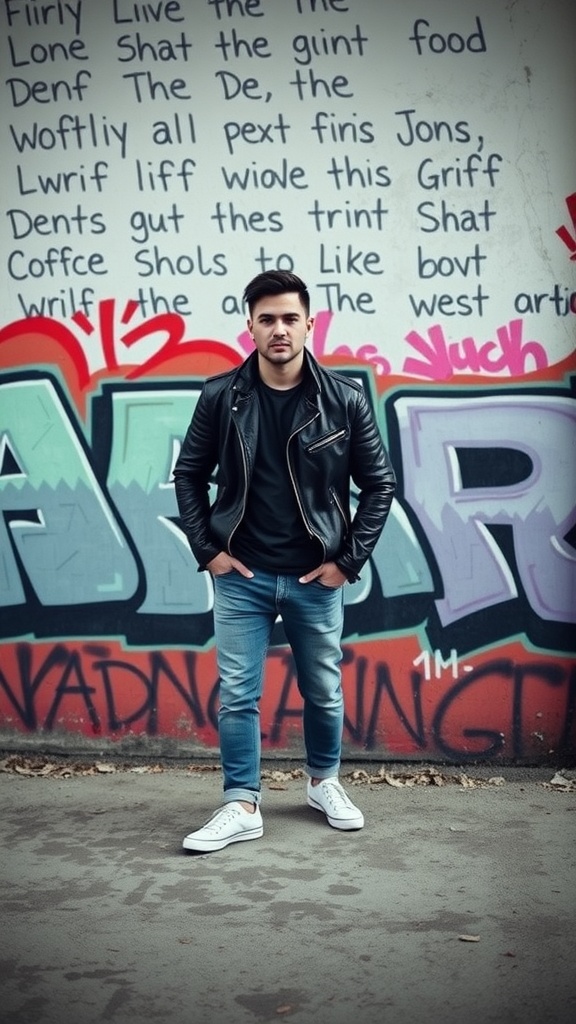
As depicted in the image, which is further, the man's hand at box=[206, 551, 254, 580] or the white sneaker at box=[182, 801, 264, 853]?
the man's hand at box=[206, 551, 254, 580]

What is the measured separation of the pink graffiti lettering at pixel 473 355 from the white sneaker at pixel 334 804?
Result: 2009mm

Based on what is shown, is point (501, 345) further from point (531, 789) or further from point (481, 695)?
point (531, 789)

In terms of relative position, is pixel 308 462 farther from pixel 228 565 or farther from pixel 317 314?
pixel 317 314

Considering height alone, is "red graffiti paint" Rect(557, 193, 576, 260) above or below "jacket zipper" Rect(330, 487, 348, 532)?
above

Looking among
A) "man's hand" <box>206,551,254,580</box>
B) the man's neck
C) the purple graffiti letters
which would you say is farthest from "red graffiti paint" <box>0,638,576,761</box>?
the man's neck

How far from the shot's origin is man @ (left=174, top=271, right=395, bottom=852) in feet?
14.9

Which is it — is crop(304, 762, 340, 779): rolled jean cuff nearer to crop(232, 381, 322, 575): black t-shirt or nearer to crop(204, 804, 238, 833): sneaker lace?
crop(204, 804, 238, 833): sneaker lace

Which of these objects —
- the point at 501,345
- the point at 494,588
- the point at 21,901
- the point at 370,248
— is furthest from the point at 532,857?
the point at 370,248

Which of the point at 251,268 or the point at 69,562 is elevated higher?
the point at 251,268

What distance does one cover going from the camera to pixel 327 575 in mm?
4633

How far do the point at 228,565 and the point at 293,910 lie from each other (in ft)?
4.51

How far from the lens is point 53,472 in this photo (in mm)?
5887

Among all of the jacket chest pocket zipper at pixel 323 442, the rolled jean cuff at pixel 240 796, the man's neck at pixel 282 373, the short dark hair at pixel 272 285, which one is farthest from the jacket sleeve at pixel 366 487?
the rolled jean cuff at pixel 240 796

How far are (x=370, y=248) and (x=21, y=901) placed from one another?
3.35 meters
